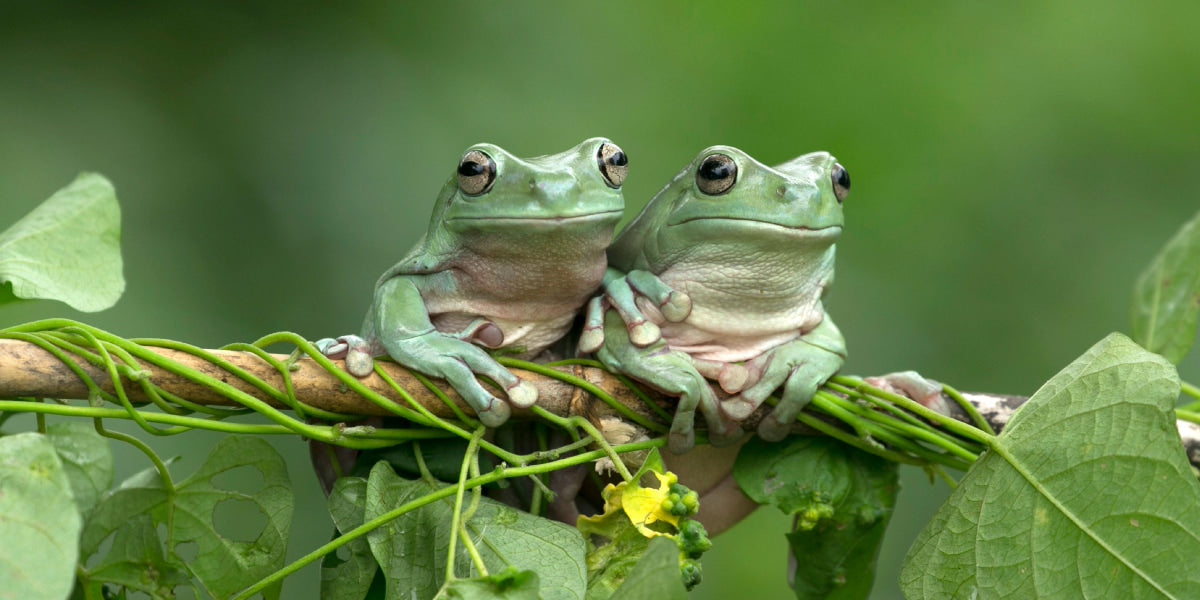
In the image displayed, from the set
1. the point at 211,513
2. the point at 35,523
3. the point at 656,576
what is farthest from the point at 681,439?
the point at 35,523

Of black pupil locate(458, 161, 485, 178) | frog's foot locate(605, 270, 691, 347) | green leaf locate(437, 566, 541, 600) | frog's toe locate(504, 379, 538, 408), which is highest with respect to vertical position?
black pupil locate(458, 161, 485, 178)

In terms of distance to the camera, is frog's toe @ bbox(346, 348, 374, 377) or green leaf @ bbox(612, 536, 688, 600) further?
frog's toe @ bbox(346, 348, 374, 377)

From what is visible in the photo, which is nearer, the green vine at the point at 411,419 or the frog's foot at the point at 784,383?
the green vine at the point at 411,419

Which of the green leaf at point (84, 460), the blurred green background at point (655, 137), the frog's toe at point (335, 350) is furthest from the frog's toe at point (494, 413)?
the blurred green background at point (655, 137)

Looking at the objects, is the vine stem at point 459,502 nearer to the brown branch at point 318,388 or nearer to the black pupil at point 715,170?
the brown branch at point 318,388

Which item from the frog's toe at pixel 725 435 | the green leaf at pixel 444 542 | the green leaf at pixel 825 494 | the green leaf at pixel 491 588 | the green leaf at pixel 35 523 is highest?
the green leaf at pixel 35 523

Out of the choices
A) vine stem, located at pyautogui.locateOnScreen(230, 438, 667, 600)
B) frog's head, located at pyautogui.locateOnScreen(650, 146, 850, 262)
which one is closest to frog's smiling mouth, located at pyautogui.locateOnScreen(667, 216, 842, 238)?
frog's head, located at pyautogui.locateOnScreen(650, 146, 850, 262)

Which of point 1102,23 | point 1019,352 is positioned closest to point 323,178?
point 1019,352

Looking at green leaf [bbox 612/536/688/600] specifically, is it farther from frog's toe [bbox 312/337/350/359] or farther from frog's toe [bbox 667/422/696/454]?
frog's toe [bbox 312/337/350/359]
